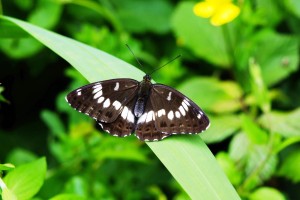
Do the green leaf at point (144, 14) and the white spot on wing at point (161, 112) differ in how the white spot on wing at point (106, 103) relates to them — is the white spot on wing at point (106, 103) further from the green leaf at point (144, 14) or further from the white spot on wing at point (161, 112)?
the green leaf at point (144, 14)

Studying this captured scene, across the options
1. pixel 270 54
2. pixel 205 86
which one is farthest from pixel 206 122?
pixel 270 54

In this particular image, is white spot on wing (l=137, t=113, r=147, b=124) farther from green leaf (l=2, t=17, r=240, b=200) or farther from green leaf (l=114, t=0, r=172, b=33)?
green leaf (l=114, t=0, r=172, b=33)

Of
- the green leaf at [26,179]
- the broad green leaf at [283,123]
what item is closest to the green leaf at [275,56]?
the broad green leaf at [283,123]

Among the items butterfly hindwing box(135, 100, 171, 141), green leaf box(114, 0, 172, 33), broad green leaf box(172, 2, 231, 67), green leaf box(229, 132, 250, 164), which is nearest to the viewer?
butterfly hindwing box(135, 100, 171, 141)

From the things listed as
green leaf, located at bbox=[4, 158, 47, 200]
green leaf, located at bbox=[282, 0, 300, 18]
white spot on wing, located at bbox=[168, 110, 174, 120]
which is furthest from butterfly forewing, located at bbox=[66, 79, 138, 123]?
green leaf, located at bbox=[282, 0, 300, 18]

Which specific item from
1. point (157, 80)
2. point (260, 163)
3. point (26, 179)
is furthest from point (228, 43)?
point (26, 179)

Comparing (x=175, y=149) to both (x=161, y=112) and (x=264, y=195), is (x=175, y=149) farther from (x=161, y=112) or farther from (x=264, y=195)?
(x=264, y=195)
